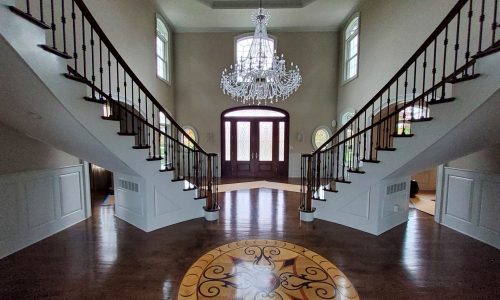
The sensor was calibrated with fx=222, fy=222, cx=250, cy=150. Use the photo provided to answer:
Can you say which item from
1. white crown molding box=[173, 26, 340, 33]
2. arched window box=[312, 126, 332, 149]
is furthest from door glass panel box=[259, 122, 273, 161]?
white crown molding box=[173, 26, 340, 33]

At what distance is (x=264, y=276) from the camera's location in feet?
8.29

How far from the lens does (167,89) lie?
7719mm

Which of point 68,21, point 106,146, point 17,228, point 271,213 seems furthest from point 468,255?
point 68,21

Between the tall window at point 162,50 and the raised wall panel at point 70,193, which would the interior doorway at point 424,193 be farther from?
the tall window at point 162,50

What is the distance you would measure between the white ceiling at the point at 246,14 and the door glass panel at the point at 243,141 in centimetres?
358

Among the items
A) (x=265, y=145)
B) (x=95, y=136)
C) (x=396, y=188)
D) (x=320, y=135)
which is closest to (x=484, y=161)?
(x=396, y=188)

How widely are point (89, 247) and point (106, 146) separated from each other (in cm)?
155

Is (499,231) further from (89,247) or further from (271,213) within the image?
(89,247)

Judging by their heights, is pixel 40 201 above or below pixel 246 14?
below

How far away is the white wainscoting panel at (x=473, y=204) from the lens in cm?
332

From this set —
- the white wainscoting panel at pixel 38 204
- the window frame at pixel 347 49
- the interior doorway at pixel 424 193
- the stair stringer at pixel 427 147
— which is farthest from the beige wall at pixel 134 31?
the interior doorway at pixel 424 193

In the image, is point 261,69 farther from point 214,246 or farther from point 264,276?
point 264,276

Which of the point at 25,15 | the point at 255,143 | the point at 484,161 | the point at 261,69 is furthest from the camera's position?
the point at 255,143

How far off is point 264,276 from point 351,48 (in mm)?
7546
